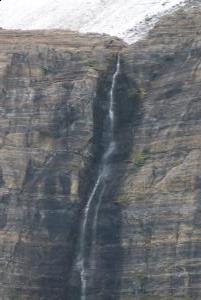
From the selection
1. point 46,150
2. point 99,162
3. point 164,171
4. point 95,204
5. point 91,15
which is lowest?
point 95,204

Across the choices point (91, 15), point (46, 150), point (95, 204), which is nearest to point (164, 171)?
point (95, 204)

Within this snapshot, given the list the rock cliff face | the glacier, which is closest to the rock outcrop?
the rock cliff face

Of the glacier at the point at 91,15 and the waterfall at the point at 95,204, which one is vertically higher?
the glacier at the point at 91,15

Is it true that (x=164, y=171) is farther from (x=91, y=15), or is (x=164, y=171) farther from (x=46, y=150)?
(x=91, y=15)

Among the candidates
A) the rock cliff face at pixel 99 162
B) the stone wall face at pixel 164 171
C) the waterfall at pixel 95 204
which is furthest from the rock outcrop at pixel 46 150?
the stone wall face at pixel 164 171

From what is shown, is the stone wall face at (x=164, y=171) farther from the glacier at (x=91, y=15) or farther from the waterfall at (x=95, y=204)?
the glacier at (x=91, y=15)
